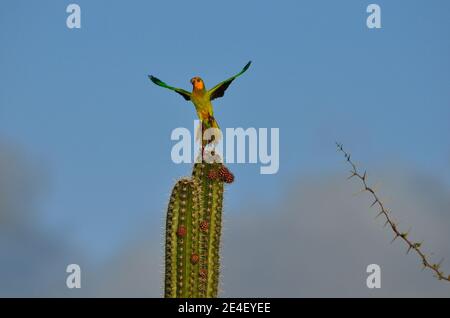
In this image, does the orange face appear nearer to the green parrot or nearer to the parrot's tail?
the green parrot

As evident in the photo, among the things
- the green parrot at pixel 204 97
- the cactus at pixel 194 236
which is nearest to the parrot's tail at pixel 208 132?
the green parrot at pixel 204 97

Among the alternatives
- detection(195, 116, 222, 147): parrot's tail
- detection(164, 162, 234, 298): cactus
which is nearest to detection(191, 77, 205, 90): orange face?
detection(195, 116, 222, 147): parrot's tail

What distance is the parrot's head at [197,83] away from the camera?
902 cm

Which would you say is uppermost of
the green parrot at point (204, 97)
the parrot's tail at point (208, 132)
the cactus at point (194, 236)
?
the green parrot at point (204, 97)

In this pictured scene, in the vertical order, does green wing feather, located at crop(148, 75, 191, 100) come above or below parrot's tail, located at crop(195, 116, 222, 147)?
above

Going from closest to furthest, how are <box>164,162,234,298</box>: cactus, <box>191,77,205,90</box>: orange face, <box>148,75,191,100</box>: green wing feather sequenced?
<box>164,162,234,298</box>: cactus, <box>148,75,191,100</box>: green wing feather, <box>191,77,205,90</box>: orange face

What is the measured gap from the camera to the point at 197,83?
358 inches

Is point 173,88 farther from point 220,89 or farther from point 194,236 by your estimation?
point 194,236

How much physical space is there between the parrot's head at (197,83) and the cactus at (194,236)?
3.22ft

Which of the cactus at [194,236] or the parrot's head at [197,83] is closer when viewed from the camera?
the cactus at [194,236]

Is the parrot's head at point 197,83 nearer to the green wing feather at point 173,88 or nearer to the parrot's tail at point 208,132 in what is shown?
the green wing feather at point 173,88

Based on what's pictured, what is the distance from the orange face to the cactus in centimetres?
99

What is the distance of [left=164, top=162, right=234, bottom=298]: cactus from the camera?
865 centimetres

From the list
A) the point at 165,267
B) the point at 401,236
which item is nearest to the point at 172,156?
the point at 165,267
